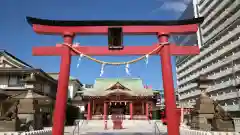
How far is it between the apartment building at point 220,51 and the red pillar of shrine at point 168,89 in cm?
2624

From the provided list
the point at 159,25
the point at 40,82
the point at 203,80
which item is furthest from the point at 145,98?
the point at 159,25

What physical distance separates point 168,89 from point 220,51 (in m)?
43.0

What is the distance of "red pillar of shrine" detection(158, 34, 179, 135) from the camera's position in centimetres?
782

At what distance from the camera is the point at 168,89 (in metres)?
8.14

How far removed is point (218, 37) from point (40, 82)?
39.7m

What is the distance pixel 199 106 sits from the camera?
12180 mm

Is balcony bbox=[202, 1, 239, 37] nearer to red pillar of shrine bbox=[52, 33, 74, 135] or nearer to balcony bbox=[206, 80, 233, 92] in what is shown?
balcony bbox=[206, 80, 233, 92]

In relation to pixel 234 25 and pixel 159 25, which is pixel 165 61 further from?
pixel 234 25

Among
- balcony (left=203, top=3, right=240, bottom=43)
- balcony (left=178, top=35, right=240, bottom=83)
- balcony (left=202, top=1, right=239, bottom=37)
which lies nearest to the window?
balcony (left=178, top=35, right=240, bottom=83)

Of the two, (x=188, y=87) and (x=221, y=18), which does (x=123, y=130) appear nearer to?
(x=221, y=18)

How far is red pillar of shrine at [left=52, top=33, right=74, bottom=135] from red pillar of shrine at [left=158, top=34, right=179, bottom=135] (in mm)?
4065

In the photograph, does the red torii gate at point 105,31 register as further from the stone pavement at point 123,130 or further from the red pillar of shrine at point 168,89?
the stone pavement at point 123,130

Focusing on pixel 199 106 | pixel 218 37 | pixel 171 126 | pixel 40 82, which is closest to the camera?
pixel 171 126

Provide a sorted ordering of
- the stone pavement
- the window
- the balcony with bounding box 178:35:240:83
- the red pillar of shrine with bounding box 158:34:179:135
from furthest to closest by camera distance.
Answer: the balcony with bounding box 178:35:240:83
the window
the stone pavement
the red pillar of shrine with bounding box 158:34:179:135
